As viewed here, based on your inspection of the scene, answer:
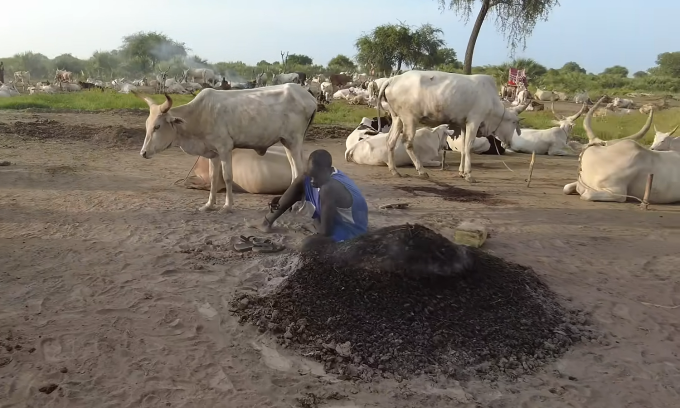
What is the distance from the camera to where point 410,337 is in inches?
148

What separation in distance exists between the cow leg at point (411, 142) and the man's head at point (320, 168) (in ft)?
17.1

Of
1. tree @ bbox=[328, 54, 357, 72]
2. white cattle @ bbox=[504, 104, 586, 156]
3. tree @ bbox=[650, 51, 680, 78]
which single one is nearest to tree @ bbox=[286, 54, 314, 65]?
tree @ bbox=[328, 54, 357, 72]

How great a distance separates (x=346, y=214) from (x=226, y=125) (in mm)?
2571

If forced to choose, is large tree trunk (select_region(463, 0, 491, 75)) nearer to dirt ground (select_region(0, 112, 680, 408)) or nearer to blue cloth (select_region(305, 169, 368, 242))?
dirt ground (select_region(0, 112, 680, 408))

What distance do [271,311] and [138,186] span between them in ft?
15.6

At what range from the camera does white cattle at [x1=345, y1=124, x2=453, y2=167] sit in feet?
35.0

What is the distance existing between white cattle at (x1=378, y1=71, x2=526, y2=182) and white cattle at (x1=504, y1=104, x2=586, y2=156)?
3.62 meters

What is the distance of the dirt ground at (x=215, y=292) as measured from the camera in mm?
3248

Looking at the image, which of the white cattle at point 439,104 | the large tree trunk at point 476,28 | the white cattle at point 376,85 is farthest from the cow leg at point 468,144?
the large tree trunk at point 476,28

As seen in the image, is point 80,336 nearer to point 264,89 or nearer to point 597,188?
point 264,89

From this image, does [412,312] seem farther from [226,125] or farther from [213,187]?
[226,125]

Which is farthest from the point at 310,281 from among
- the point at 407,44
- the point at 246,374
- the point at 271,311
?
the point at 407,44

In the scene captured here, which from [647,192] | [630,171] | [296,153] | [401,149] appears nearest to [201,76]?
[401,149]

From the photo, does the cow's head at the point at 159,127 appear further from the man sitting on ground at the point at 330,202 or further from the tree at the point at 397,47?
the tree at the point at 397,47
